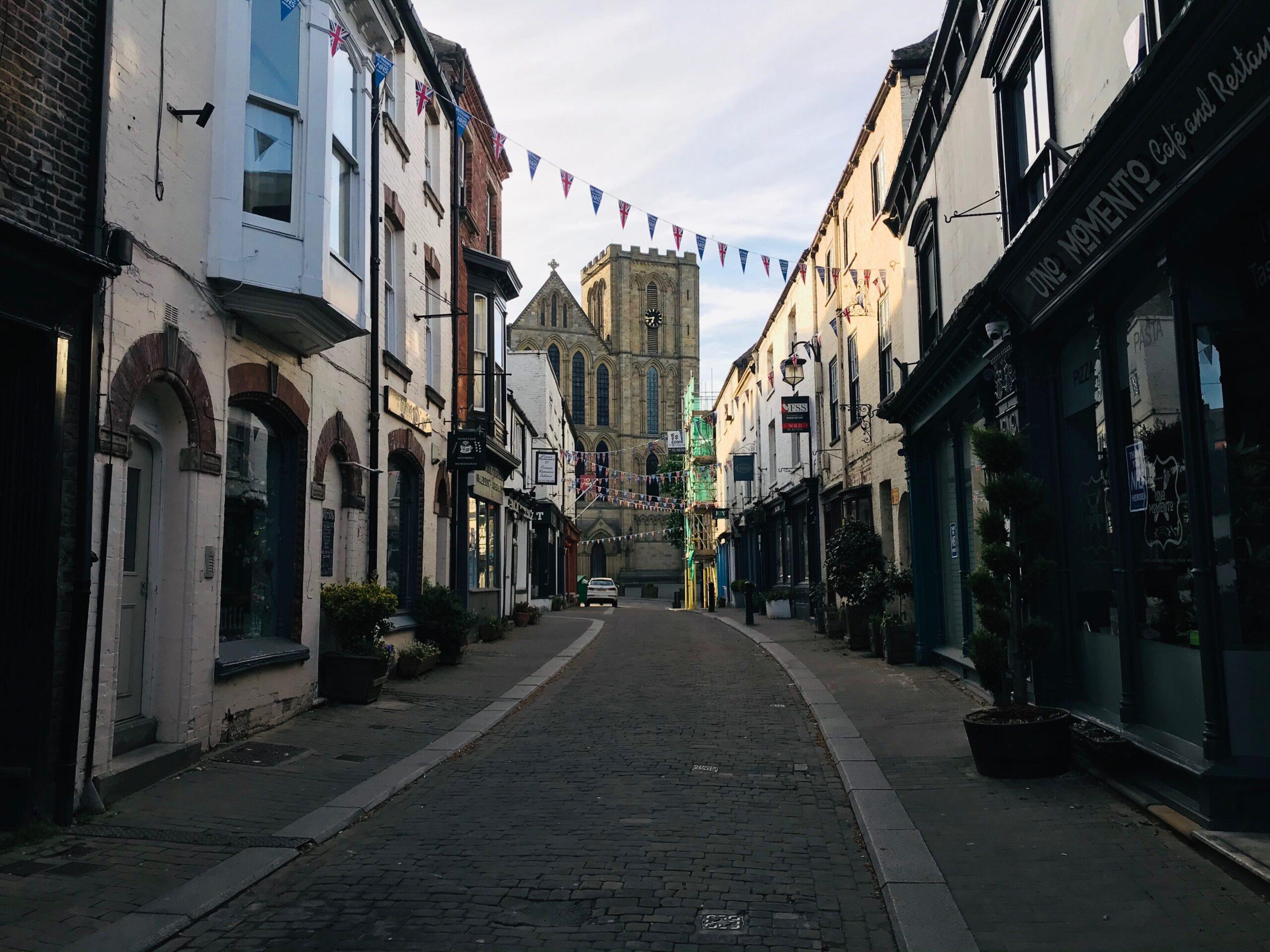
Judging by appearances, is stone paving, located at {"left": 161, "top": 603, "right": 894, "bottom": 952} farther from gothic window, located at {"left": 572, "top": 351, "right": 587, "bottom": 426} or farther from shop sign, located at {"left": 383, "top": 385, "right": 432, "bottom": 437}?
gothic window, located at {"left": 572, "top": 351, "right": 587, "bottom": 426}

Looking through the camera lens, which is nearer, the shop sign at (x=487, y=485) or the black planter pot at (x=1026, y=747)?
the black planter pot at (x=1026, y=747)

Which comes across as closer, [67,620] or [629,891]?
[629,891]

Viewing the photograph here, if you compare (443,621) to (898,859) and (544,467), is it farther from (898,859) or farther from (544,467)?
(544,467)

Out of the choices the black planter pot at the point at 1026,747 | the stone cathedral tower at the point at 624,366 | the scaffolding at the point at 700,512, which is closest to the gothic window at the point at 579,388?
the stone cathedral tower at the point at 624,366

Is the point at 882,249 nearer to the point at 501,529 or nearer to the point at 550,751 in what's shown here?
the point at 550,751

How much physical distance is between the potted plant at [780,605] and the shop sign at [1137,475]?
2085cm

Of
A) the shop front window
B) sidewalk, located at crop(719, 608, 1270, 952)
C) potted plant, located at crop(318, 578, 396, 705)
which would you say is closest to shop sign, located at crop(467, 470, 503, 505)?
potted plant, located at crop(318, 578, 396, 705)

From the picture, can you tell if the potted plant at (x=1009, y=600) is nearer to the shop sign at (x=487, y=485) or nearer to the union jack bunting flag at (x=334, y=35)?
the union jack bunting flag at (x=334, y=35)

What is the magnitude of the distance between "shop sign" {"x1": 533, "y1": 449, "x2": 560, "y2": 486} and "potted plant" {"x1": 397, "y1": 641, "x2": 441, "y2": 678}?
19941mm

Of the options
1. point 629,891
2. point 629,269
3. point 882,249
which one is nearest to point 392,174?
point 882,249

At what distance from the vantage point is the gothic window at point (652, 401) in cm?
8031

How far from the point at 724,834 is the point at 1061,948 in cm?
237

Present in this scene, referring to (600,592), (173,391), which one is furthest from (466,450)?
(600,592)

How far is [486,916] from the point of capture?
4.96 metres
